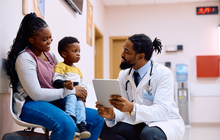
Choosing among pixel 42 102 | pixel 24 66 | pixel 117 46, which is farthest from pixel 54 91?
pixel 117 46

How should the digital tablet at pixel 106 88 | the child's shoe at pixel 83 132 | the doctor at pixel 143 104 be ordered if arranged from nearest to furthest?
the digital tablet at pixel 106 88
the child's shoe at pixel 83 132
the doctor at pixel 143 104

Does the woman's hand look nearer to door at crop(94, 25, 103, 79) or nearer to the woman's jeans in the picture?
the woman's jeans

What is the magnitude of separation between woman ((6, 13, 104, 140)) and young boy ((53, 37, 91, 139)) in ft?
0.13

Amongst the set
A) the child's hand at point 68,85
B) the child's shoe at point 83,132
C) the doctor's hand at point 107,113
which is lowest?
the child's shoe at point 83,132

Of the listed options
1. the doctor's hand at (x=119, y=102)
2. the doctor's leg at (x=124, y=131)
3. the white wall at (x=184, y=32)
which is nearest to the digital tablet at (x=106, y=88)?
the doctor's hand at (x=119, y=102)

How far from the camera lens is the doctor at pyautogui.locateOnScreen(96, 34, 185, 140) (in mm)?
1652

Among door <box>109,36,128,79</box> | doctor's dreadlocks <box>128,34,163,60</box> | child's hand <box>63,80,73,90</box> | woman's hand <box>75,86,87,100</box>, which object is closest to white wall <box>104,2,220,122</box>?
door <box>109,36,128,79</box>

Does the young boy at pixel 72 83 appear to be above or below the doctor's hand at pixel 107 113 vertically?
above

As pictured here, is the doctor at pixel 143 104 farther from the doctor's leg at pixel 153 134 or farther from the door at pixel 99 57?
the door at pixel 99 57

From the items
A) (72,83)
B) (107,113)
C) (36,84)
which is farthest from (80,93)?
(36,84)

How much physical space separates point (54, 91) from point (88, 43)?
8.69 ft

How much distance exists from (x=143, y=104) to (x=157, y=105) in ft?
0.60

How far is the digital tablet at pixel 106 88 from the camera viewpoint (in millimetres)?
1368

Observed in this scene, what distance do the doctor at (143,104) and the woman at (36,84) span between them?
310 mm
